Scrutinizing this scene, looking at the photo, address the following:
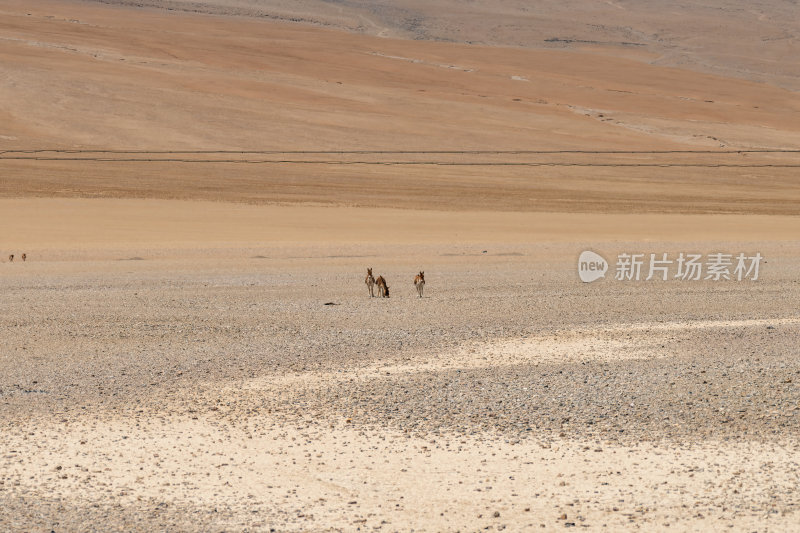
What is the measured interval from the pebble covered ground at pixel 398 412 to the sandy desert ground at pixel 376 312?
46 mm

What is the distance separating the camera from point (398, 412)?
1045cm

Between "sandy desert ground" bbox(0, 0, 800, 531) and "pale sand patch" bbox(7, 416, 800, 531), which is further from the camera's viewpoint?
"sandy desert ground" bbox(0, 0, 800, 531)

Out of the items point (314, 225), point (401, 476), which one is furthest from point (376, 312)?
point (314, 225)

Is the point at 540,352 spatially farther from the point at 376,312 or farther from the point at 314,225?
the point at 314,225

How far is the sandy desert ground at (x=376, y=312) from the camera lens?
809 centimetres

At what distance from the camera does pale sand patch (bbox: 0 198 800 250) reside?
35438 millimetres

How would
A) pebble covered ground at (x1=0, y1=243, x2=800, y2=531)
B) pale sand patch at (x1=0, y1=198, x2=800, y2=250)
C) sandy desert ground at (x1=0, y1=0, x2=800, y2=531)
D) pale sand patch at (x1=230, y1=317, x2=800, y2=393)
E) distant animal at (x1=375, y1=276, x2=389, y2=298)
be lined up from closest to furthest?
pebble covered ground at (x1=0, y1=243, x2=800, y2=531), sandy desert ground at (x1=0, y1=0, x2=800, y2=531), pale sand patch at (x1=230, y1=317, x2=800, y2=393), distant animal at (x1=375, y1=276, x2=389, y2=298), pale sand patch at (x1=0, y1=198, x2=800, y2=250)

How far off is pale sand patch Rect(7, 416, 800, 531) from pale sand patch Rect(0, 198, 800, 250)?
2396 centimetres

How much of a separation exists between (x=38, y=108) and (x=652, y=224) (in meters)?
35.8

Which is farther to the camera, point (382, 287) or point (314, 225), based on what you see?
point (314, 225)

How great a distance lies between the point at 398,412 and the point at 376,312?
7693 mm

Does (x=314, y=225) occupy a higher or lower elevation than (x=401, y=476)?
higher

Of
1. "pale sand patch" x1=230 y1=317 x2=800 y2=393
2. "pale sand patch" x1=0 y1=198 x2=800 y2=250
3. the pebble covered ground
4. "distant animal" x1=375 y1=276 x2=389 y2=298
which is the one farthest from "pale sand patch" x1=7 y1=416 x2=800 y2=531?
"pale sand patch" x1=0 y1=198 x2=800 y2=250

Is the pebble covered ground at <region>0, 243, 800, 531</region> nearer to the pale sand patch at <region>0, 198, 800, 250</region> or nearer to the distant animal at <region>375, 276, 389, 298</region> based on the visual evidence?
the distant animal at <region>375, 276, 389, 298</region>
